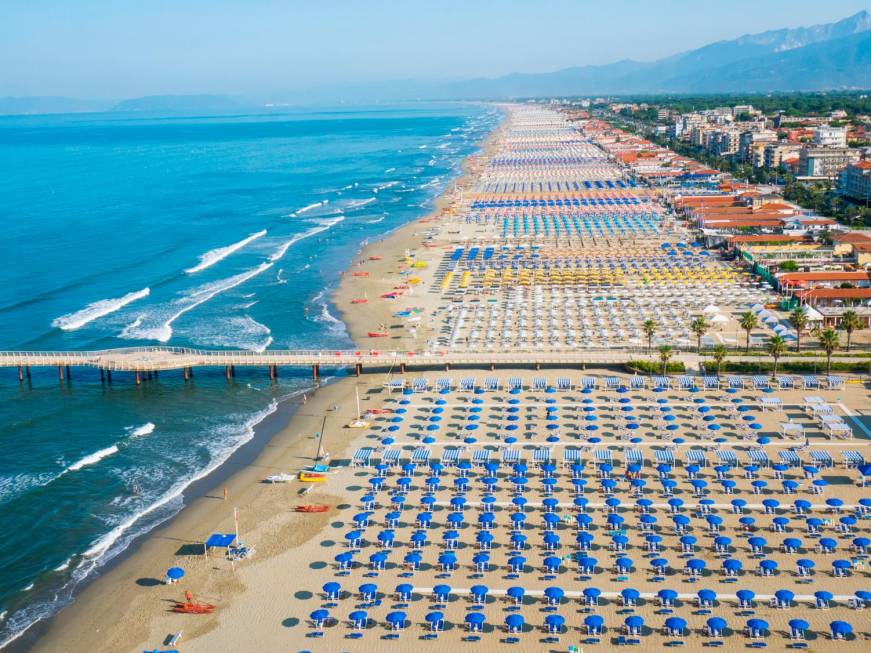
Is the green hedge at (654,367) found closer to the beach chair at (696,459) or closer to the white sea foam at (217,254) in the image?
the beach chair at (696,459)

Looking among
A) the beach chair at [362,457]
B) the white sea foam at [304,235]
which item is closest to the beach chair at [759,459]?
the beach chair at [362,457]

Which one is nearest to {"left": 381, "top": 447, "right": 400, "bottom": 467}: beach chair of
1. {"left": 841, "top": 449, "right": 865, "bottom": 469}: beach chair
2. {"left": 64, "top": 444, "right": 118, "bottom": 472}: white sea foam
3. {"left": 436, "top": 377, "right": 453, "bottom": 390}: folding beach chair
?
{"left": 436, "top": 377, "right": 453, "bottom": 390}: folding beach chair

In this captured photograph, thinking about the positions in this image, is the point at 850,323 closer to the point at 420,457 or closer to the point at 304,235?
the point at 420,457

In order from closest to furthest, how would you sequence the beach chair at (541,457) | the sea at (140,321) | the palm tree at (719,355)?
1. the sea at (140,321)
2. the beach chair at (541,457)
3. the palm tree at (719,355)

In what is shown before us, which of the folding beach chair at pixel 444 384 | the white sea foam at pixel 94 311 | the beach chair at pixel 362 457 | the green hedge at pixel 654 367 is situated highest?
the white sea foam at pixel 94 311

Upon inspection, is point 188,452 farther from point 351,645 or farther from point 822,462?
point 822,462

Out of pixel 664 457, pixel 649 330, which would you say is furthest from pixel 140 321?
pixel 664 457
